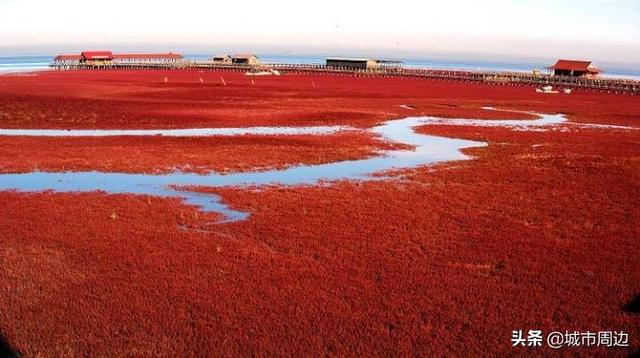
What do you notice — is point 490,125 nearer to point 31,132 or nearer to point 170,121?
point 170,121

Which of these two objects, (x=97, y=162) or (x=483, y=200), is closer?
(x=483, y=200)

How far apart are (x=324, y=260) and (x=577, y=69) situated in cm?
9734

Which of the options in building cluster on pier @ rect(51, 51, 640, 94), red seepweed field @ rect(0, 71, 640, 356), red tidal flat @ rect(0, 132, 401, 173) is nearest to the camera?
red seepweed field @ rect(0, 71, 640, 356)

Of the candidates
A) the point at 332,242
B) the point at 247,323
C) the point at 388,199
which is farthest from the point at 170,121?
the point at 247,323

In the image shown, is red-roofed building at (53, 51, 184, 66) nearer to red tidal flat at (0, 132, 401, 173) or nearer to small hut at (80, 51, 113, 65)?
small hut at (80, 51, 113, 65)

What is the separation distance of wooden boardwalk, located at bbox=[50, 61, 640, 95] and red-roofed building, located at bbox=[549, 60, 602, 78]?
2.42 meters

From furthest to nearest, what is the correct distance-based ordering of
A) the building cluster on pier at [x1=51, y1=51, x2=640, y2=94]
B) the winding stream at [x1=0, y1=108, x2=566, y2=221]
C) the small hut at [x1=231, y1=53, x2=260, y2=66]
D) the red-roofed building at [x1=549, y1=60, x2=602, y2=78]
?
the small hut at [x1=231, y1=53, x2=260, y2=66], the red-roofed building at [x1=549, y1=60, x2=602, y2=78], the building cluster on pier at [x1=51, y1=51, x2=640, y2=94], the winding stream at [x1=0, y1=108, x2=566, y2=221]

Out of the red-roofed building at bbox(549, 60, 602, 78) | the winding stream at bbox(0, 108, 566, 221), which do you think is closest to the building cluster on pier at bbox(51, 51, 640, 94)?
the red-roofed building at bbox(549, 60, 602, 78)

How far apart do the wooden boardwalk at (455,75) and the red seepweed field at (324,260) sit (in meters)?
68.9

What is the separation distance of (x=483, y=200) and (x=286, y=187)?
7.09 metres

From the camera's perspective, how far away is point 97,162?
2395cm

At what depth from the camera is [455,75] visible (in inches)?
4395

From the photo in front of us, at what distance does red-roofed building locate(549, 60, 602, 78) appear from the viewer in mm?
94500

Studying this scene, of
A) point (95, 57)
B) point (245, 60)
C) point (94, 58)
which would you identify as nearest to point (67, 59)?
point (94, 58)
